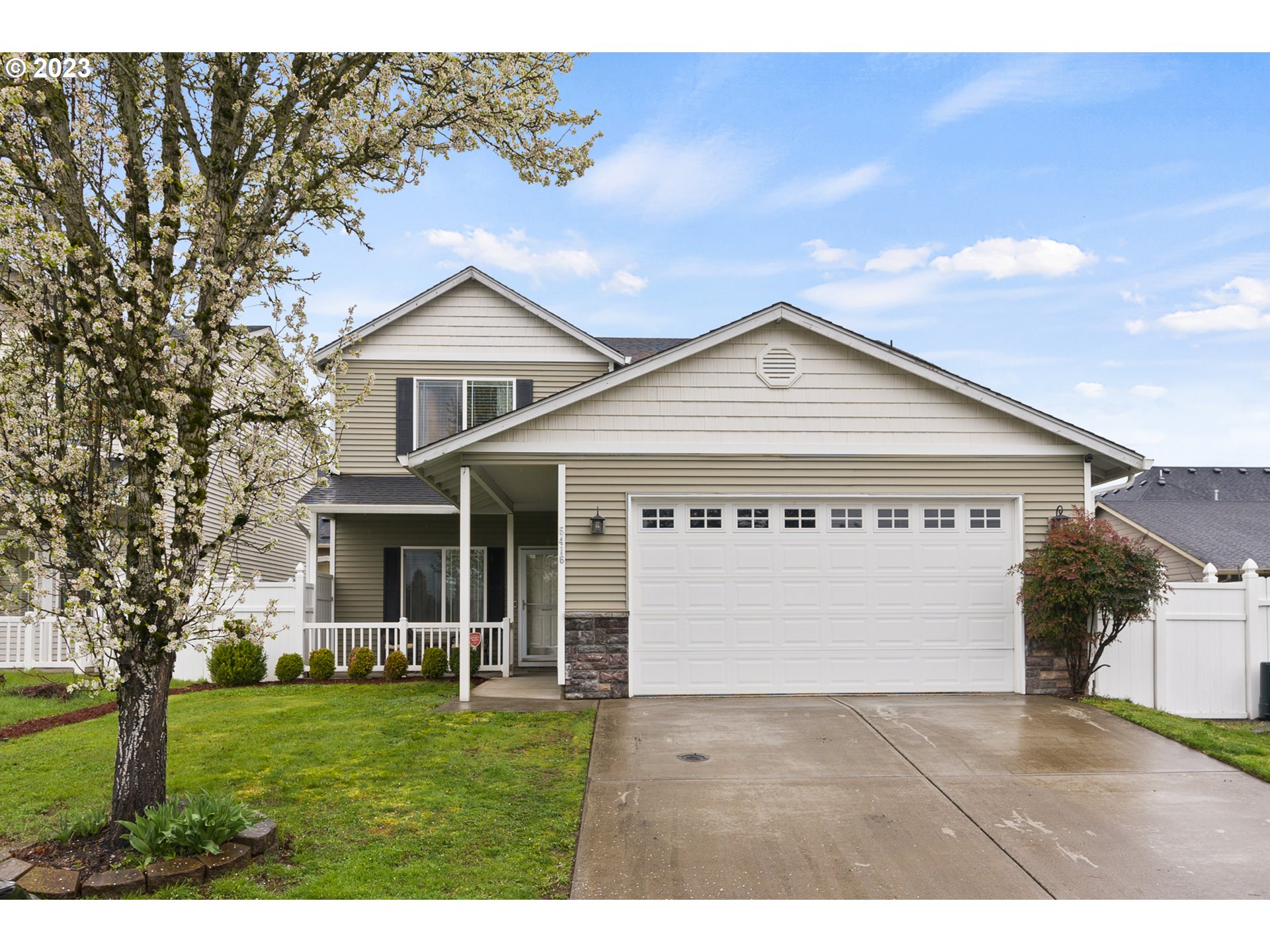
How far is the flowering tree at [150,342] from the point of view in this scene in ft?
16.2

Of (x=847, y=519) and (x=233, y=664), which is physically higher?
(x=847, y=519)

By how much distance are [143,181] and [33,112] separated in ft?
2.09

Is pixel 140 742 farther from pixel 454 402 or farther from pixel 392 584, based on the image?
pixel 454 402

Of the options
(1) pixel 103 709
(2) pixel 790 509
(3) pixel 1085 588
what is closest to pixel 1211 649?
(3) pixel 1085 588

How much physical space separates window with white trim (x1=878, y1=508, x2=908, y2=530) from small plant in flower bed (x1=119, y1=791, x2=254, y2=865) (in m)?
7.83

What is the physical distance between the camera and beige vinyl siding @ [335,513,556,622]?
14.9 meters

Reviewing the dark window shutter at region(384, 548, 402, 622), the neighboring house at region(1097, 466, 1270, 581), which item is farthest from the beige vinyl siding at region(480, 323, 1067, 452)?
the neighboring house at region(1097, 466, 1270, 581)

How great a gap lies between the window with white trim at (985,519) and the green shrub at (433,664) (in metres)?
7.78

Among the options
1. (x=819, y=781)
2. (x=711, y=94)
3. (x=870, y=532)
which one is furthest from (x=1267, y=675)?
(x=711, y=94)

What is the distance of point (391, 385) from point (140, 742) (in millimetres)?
10672

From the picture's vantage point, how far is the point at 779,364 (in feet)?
35.0

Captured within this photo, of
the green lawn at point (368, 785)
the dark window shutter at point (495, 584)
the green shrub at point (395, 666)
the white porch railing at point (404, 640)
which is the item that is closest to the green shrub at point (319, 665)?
the white porch railing at point (404, 640)

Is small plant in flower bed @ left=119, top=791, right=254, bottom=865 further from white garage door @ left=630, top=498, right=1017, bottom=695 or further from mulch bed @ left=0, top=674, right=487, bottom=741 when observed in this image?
white garage door @ left=630, top=498, right=1017, bottom=695
